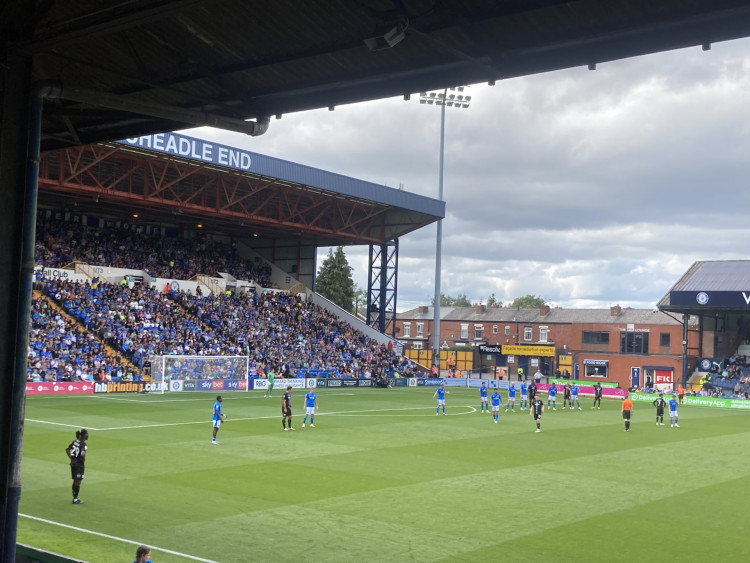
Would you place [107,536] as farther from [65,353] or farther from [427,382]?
[427,382]

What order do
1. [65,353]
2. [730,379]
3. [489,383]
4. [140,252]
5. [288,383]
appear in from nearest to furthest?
1. [65,353]
2. [288,383]
3. [140,252]
4. [730,379]
5. [489,383]

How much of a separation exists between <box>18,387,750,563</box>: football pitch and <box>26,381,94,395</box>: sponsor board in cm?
775

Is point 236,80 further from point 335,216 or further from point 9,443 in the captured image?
point 335,216

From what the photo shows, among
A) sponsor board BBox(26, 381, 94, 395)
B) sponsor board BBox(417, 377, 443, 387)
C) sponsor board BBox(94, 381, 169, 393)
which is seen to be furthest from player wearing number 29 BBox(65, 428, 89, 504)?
sponsor board BBox(417, 377, 443, 387)

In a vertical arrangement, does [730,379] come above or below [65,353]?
below

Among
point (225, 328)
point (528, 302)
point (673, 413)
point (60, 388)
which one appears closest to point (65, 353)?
point (60, 388)

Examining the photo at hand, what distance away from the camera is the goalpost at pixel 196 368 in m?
50.2

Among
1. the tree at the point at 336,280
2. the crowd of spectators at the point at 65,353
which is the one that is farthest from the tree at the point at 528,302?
the crowd of spectators at the point at 65,353

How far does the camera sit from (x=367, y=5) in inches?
423

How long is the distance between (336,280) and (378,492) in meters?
87.0

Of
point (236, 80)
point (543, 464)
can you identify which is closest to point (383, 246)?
point (543, 464)

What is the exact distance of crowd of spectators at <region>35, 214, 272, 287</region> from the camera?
5747 cm

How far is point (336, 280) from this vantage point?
348ft

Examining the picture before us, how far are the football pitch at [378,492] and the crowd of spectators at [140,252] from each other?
2391 centimetres
